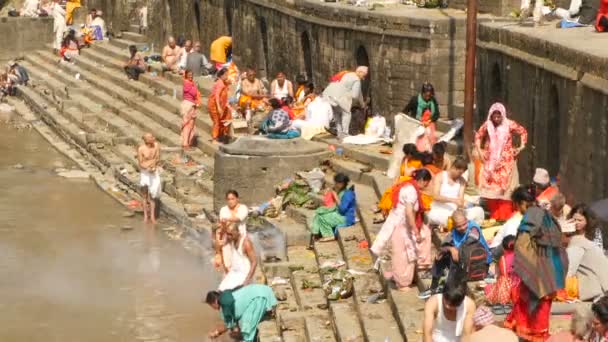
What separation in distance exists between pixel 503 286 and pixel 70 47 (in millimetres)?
26325

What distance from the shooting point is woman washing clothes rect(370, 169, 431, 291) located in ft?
47.5

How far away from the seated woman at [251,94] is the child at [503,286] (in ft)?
42.0

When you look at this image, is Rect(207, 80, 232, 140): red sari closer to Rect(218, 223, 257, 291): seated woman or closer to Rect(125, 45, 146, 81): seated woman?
Rect(125, 45, 146, 81): seated woman

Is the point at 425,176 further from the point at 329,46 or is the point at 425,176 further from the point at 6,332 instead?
the point at 329,46

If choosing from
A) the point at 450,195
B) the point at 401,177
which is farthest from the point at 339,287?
the point at 401,177

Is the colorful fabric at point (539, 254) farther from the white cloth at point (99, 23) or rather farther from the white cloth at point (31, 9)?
the white cloth at point (31, 9)

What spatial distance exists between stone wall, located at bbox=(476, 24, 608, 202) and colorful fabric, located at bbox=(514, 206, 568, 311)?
323 centimetres

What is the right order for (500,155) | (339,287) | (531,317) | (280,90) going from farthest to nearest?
(280,90) < (500,155) < (339,287) < (531,317)

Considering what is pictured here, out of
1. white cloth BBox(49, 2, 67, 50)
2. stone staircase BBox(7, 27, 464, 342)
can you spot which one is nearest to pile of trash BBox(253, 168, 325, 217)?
stone staircase BBox(7, 27, 464, 342)

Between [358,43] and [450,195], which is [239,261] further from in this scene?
[358,43]

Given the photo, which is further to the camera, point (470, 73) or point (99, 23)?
point (99, 23)

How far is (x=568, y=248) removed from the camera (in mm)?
13203

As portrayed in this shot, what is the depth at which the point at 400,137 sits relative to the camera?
19.6 m

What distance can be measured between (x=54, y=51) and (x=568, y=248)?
28069 millimetres
